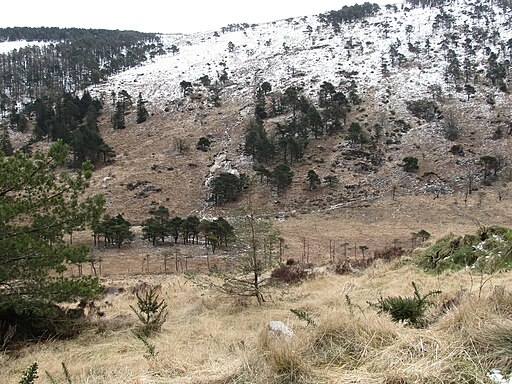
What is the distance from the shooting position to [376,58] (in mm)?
93188

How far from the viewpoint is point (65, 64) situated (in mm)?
114438

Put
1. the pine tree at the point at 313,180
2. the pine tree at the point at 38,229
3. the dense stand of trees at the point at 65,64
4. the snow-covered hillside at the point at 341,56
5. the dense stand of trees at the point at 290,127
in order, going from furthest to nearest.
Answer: the dense stand of trees at the point at 65,64 → the snow-covered hillside at the point at 341,56 → the dense stand of trees at the point at 290,127 → the pine tree at the point at 313,180 → the pine tree at the point at 38,229

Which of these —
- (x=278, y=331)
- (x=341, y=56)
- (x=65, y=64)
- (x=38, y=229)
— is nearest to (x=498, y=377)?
(x=278, y=331)

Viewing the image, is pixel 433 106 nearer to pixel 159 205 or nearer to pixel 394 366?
pixel 159 205

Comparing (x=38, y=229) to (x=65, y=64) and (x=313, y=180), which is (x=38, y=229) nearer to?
(x=313, y=180)

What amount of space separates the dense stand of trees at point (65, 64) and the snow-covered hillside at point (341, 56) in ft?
26.7

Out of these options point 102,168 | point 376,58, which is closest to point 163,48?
point 376,58

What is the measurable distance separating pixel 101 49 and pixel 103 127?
62168mm

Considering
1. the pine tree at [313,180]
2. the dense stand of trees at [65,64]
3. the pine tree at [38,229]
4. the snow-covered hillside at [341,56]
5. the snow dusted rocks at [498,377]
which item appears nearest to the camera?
the snow dusted rocks at [498,377]

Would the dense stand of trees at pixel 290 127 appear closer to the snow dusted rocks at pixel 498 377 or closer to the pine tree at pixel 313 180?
the pine tree at pixel 313 180

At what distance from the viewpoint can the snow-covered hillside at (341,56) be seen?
8462 centimetres

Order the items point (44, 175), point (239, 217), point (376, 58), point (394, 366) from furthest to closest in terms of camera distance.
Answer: point (376, 58)
point (239, 217)
point (44, 175)
point (394, 366)

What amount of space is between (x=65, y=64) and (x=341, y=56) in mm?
74865

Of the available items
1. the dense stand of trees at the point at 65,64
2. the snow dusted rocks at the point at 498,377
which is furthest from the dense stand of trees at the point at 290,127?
the snow dusted rocks at the point at 498,377
